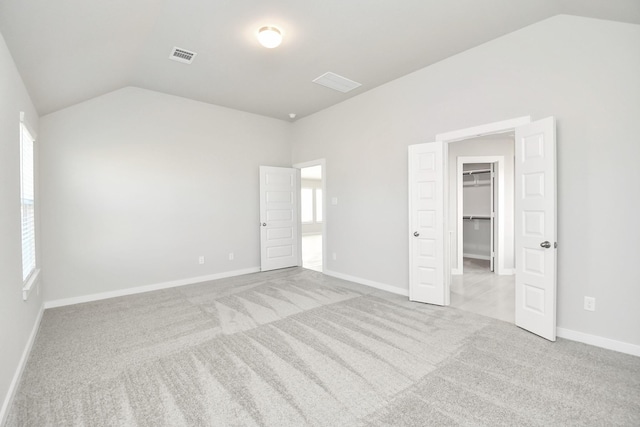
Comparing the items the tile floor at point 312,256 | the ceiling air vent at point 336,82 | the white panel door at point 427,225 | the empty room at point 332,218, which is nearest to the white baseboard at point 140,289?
the empty room at point 332,218

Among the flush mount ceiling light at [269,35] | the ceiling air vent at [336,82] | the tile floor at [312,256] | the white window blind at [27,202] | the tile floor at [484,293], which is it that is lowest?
the tile floor at [484,293]

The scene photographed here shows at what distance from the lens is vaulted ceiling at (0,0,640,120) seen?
2.30 m

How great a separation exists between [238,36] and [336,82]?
162cm

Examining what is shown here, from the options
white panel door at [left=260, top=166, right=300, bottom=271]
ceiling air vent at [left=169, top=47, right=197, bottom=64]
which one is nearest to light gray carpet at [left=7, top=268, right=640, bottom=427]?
white panel door at [left=260, top=166, right=300, bottom=271]

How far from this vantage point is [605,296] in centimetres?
263

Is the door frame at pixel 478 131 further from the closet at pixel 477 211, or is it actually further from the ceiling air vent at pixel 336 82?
the closet at pixel 477 211

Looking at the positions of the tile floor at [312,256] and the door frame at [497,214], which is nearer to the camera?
the door frame at [497,214]

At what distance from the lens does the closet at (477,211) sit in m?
6.95

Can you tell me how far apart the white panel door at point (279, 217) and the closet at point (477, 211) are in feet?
13.6

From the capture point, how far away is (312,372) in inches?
88.6

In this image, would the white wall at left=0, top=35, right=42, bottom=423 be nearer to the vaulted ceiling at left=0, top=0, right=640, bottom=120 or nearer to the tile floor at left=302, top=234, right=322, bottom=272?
the vaulted ceiling at left=0, top=0, right=640, bottom=120

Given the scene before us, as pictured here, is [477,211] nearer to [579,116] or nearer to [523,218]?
[523,218]

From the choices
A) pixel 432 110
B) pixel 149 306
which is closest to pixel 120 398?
pixel 149 306

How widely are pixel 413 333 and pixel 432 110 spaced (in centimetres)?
277
